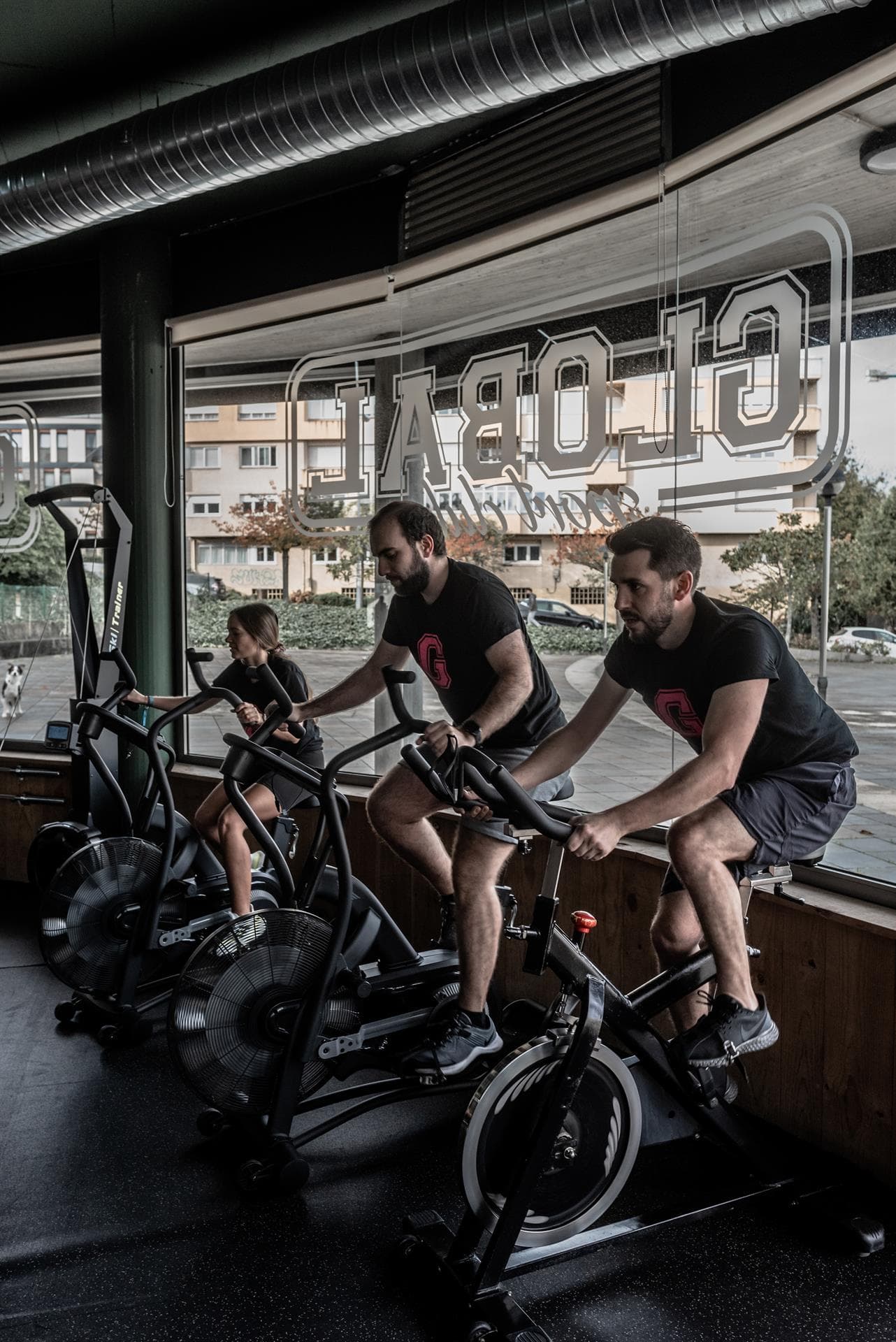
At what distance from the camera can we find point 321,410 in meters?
4.82

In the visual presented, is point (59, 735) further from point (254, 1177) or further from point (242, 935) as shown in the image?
point (254, 1177)

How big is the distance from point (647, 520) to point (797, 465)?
2.69 feet

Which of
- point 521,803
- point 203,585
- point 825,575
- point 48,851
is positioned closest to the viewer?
point 521,803

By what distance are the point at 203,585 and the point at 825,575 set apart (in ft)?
10.7

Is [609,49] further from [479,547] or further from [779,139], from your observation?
[479,547]

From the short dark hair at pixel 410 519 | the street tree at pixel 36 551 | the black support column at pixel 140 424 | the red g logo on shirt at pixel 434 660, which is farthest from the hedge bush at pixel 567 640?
the street tree at pixel 36 551

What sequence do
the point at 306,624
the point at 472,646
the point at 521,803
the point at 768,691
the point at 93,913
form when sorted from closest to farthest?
the point at 521,803, the point at 768,691, the point at 472,646, the point at 93,913, the point at 306,624

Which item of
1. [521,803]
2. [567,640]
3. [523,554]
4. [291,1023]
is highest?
[523,554]

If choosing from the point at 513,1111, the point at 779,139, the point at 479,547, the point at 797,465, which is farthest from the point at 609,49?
the point at 513,1111

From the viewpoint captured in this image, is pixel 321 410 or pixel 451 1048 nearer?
pixel 451 1048

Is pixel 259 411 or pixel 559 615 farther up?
pixel 259 411

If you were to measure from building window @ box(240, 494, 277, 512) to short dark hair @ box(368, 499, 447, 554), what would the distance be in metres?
1.86

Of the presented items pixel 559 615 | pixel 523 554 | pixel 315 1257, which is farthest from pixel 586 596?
pixel 315 1257

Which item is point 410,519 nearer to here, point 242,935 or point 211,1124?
point 242,935
